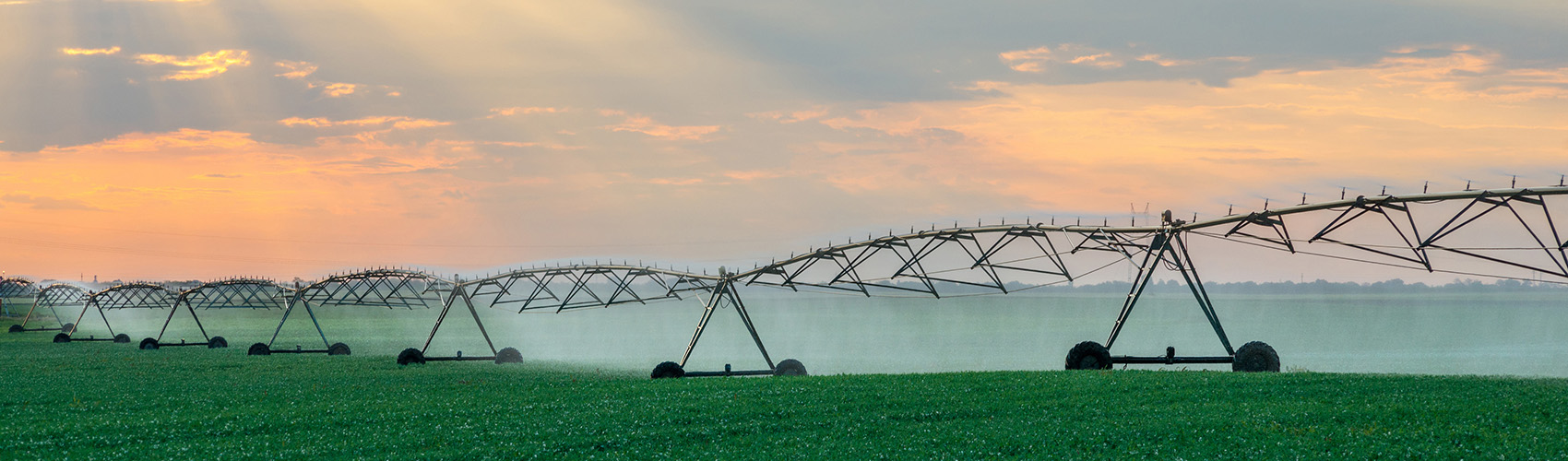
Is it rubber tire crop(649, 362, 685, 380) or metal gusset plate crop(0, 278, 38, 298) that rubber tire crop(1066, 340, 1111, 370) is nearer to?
rubber tire crop(649, 362, 685, 380)

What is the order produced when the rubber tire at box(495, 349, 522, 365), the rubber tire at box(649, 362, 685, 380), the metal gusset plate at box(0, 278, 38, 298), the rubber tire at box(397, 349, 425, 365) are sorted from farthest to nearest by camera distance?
the metal gusset plate at box(0, 278, 38, 298)
the rubber tire at box(495, 349, 522, 365)
the rubber tire at box(397, 349, 425, 365)
the rubber tire at box(649, 362, 685, 380)

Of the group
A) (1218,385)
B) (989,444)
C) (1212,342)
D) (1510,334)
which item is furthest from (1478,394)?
(1510,334)

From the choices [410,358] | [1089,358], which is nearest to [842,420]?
[1089,358]

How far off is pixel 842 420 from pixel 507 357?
99.0 feet

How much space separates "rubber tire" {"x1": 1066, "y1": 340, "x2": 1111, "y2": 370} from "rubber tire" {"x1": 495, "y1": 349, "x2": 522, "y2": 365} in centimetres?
2673

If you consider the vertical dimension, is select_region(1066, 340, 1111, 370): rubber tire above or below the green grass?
above

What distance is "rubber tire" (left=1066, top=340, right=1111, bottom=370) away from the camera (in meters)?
30.6

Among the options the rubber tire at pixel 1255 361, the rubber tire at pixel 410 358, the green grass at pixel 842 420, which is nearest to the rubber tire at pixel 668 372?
the green grass at pixel 842 420

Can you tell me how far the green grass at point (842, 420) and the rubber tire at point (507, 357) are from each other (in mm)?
16425

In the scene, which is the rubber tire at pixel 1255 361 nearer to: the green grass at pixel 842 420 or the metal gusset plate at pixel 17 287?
the green grass at pixel 842 420

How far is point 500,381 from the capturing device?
33688mm

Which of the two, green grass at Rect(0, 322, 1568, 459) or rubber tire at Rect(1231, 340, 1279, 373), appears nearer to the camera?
green grass at Rect(0, 322, 1568, 459)

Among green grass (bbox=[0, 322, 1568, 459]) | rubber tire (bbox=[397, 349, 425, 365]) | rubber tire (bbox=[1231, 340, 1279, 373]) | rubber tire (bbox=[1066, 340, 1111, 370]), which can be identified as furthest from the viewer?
rubber tire (bbox=[397, 349, 425, 365])

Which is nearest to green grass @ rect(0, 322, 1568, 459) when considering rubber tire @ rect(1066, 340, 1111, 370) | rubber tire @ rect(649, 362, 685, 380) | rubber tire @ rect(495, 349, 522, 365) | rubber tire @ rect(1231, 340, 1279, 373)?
rubber tire @ rect(1231, 340, 1279, 373)
